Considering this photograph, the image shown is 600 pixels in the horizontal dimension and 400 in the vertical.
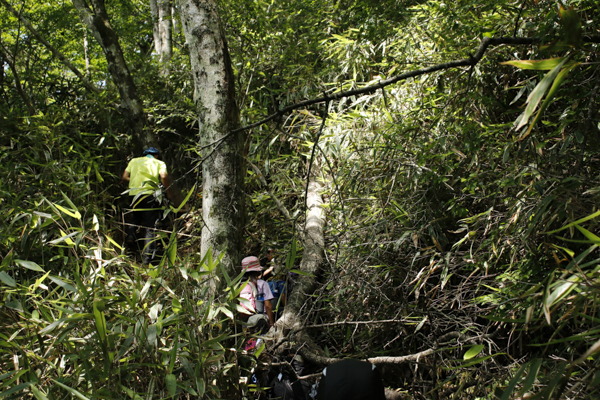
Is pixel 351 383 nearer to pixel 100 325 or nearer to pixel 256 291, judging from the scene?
pixel 100 325

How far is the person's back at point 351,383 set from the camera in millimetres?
1446

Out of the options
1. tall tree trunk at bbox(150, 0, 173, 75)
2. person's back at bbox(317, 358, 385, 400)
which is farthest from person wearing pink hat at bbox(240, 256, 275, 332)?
tall tree trunk at bbox(150, 0, 173, 75)

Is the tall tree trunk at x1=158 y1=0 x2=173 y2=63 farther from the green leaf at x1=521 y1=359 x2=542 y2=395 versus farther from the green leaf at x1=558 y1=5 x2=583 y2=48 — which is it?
the green leaf at x1=521 y1=359 x2=542 y2=395

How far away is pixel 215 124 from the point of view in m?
2.46

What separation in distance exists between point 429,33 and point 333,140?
1.31m

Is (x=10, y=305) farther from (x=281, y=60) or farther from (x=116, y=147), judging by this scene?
(x=281, y=60)

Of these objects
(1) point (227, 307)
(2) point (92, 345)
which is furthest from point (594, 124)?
(2) point (92, 345)

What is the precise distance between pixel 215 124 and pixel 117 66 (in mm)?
2603

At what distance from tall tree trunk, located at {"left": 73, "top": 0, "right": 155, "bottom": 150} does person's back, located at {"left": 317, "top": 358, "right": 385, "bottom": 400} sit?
12.3ft

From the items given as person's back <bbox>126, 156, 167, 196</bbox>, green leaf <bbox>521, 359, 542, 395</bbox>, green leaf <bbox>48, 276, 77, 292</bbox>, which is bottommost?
green leaf <bbox>521, 359, 542, 395</bbox>

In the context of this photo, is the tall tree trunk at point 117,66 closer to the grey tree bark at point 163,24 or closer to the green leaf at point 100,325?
the grey tree bark at point 163,24

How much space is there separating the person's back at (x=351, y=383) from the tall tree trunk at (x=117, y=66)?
3.74m

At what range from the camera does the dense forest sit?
1728 millimetres

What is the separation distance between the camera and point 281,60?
16.1 feet
